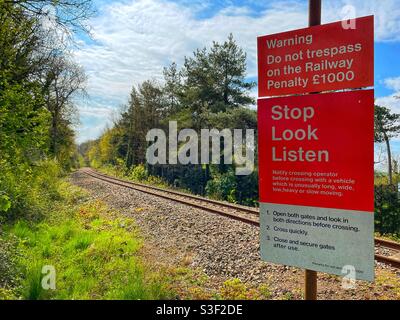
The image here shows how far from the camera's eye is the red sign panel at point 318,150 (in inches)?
110

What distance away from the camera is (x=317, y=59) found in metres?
3.02

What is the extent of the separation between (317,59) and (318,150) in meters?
0.83

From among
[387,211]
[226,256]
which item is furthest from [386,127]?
[226,256]

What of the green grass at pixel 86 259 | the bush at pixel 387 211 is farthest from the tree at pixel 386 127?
the green grass at pixel 86 259

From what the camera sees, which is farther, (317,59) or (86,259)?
(86,259)

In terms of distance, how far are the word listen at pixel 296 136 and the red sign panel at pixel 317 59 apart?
20 centimetres

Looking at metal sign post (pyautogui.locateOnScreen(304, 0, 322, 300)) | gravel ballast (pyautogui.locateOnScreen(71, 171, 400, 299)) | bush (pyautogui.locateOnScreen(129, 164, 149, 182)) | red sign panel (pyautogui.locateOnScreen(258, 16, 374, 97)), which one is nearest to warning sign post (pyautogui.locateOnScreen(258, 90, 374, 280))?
red sign panel (pyautogui.locateOnScreen(258, 16, 374, 97))

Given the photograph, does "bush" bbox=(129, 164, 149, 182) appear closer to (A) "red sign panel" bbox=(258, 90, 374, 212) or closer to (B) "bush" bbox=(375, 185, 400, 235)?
(B) "bush" bbox=(375, 185, 400, 235)

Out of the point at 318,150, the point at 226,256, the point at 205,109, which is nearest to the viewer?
the point at 318,150

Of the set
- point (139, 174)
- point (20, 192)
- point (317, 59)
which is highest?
point (317, 59)

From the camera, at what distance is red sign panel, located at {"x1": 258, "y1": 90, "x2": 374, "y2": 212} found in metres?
2.79

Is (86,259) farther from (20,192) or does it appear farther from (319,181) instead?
(319,181)

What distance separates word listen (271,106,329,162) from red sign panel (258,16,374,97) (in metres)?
0.20
